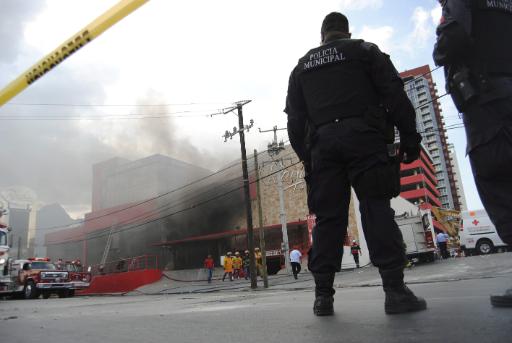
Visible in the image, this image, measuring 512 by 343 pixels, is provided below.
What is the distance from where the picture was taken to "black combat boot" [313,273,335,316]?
230 centimetres

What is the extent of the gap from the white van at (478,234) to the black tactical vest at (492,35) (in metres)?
21.4

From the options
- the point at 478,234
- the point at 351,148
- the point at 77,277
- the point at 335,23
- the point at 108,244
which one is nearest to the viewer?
the point at 351,148

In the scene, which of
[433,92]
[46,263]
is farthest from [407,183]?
[46,263]

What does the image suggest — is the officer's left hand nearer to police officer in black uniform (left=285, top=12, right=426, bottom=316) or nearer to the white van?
police officer in black uniform (left=285, top=12, right=426, bottom=316)

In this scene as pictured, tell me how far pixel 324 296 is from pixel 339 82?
1.26 m

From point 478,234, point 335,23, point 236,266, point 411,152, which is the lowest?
point 236,266

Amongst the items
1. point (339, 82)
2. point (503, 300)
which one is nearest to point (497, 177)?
point (503, 300)

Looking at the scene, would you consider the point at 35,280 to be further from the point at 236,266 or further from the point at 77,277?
the point at 236,266

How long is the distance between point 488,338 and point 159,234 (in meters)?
40.3

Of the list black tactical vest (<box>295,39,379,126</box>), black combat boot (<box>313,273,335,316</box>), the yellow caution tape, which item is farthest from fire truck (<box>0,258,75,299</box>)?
black tactical vest (<box>295,39,379,126</box>)

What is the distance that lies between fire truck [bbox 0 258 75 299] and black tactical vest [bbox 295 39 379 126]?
18.8m

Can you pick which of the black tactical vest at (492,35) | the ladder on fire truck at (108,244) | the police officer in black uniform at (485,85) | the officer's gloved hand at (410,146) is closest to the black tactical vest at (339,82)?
the officer's gloved hand at (410,146)

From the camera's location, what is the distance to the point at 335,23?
106 inches

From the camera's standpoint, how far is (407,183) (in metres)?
88.8
